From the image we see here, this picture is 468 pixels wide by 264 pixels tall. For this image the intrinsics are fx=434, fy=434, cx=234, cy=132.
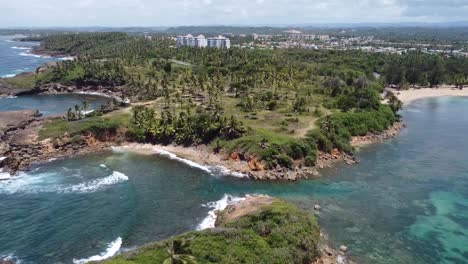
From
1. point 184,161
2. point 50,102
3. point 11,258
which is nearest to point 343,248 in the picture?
point 11,258

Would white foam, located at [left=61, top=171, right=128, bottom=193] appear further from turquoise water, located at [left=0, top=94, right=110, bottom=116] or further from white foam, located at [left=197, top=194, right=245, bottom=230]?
turquoise water, located at [left=0, top=94, right=110, bottom=116]

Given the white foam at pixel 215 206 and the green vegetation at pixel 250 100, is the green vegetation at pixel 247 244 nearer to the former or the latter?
the white foam at pixel 215 206

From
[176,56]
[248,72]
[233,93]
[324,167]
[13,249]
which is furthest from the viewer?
[176,56]

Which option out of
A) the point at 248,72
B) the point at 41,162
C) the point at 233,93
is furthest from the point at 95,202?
the point at 248,72

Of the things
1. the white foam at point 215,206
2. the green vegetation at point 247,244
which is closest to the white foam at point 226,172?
the white foam at point 215,206

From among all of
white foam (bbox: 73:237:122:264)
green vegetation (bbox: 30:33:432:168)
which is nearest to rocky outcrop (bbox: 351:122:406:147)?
green vegetation (bbox: 30:33:432:168)

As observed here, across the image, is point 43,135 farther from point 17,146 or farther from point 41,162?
point 41,162

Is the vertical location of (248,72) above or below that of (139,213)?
above
